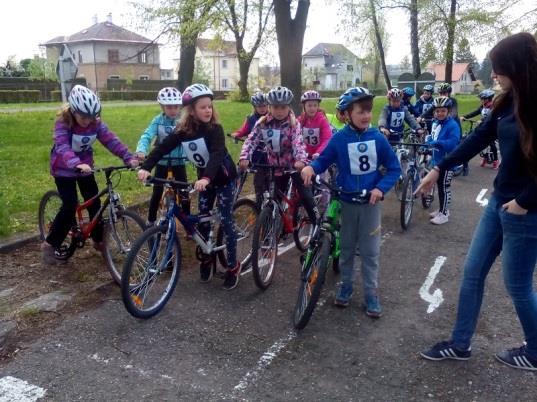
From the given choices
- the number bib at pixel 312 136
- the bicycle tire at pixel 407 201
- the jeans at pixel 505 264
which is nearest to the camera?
the jeans at pixel 505 264

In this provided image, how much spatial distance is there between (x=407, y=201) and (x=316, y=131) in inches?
72.0

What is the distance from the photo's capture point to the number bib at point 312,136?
6535 millimetres

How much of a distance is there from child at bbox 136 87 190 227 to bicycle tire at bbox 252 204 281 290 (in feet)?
4.28

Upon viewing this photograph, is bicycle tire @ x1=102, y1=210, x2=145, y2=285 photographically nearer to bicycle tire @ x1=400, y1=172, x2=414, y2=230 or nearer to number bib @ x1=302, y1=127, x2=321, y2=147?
number bib @ x1=302, y1=127, x2=321, y2=147

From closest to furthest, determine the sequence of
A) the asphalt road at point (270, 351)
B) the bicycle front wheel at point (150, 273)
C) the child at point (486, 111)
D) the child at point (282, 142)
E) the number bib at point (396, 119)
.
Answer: the asphalt road at point (270, 351), the bicycle front wheel at point (150, 273), the child at point (282, 142), the number bib at point (396, 119), the child at point (486, 111)

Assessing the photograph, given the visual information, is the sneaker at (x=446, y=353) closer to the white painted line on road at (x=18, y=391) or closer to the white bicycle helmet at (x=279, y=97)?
the white painted line on road at (x=18, y=391)

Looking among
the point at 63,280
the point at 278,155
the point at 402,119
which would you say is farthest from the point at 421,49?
the point at 63,280

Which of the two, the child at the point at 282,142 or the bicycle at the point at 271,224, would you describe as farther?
the child at the point at 282,142

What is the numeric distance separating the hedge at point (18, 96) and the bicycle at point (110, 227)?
3360cm

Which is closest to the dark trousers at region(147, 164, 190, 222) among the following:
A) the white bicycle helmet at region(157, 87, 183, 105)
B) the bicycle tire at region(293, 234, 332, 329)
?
the white bicycle helmet at region(157, 87, 183, 105)

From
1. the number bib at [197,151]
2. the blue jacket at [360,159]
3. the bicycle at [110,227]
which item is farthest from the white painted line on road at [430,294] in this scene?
the bicycle at [110,227]

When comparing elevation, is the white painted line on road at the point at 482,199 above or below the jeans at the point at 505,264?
below

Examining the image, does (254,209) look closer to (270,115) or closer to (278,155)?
(278,155)

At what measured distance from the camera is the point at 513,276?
3266 millimetres
